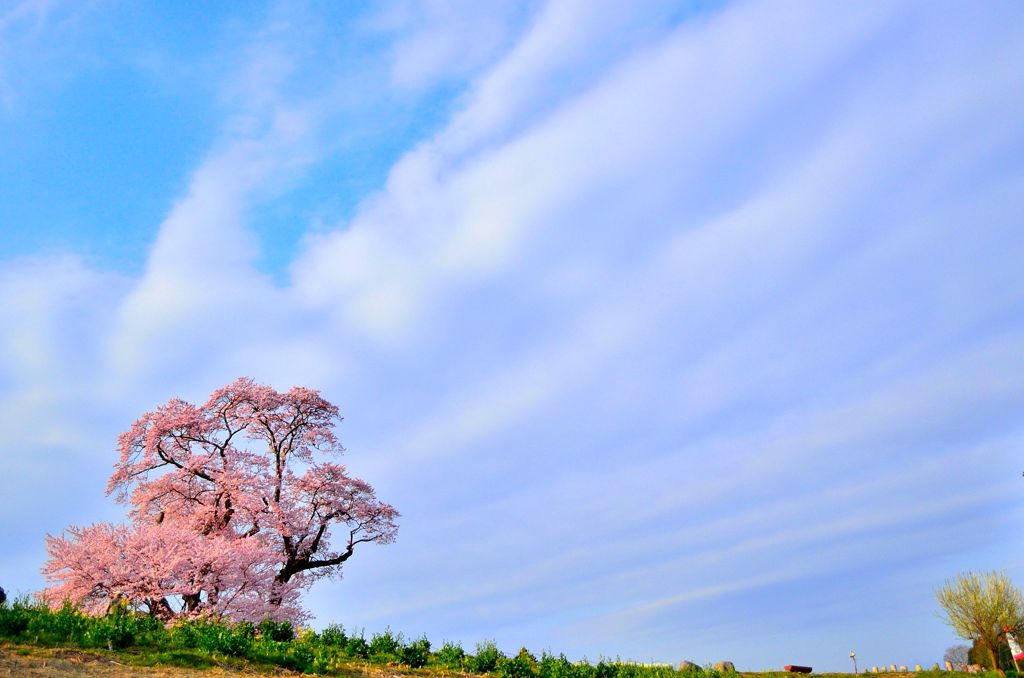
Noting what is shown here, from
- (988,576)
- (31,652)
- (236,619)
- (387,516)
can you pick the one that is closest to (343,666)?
(31,652)

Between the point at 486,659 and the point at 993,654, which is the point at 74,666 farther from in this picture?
the point at 993,654

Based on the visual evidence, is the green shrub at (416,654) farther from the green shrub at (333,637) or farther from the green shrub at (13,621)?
the green shrub at (13,621)

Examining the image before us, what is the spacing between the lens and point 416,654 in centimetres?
1605

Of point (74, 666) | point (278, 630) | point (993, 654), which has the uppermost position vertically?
point (993, 654)

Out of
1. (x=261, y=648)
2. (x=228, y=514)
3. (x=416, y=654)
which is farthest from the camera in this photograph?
(x=228, y=514)

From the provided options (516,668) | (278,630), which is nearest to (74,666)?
(278,630)

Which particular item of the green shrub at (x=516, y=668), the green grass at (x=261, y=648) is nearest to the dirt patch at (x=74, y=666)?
the green grass at (x=261, y=648)

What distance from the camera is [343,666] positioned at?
14398 millimetres

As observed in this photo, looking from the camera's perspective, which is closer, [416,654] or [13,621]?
[13,621]

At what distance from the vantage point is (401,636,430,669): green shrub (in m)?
15.9

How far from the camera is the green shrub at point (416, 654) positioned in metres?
15.9

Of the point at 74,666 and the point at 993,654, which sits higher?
the point at 993,654

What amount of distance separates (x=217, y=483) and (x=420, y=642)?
14116mm

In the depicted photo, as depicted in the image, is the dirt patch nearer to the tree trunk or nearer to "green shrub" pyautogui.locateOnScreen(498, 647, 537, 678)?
"green shrub" pyautogui.locateOnScreen(498, 647, 537, 678)
